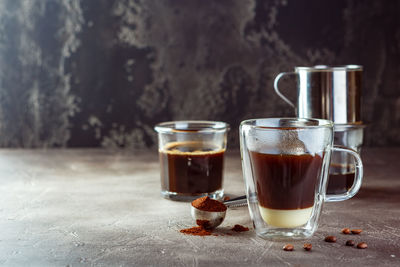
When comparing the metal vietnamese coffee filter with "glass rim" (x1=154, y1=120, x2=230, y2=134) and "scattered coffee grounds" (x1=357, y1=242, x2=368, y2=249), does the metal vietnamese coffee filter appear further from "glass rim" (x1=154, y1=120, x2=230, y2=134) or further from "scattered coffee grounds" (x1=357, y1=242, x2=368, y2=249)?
"scattered coffee grounds" (x1=357, y1=242, x2=368, y2=249)

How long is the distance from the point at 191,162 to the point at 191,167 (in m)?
0.01

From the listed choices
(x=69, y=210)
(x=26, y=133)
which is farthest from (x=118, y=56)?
(x=69, y=210)

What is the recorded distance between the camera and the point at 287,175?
0.90m

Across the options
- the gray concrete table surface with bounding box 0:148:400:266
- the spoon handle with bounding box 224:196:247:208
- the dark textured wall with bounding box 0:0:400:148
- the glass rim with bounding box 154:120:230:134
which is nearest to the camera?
the gray concrete table surface with bounding box 0:148:400:266

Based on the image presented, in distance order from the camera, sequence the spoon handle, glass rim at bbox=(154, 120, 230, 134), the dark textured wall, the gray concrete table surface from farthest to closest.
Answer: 1. the dark textured wall
2. glass rim at bbox=(154, 120, 230, 134)
3. the spoon handle
4. the gray concrete table surface

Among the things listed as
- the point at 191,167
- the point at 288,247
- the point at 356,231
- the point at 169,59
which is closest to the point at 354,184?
the point at 356,231

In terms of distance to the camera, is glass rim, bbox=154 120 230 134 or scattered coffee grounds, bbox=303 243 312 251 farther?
glass rim, bbox=154 120 230 134

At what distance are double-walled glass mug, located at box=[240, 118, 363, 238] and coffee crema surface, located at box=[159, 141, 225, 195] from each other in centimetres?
25

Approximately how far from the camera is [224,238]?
0.93 m

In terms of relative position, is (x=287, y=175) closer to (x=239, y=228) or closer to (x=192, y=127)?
(x=239, y=228)

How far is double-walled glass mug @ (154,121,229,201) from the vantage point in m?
1.19

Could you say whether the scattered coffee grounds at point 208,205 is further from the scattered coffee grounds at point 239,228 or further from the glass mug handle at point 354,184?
the glass mug handle at point 354,184

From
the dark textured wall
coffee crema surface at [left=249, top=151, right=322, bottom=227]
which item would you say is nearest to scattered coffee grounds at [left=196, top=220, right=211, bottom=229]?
coffee crema surface at [left=249, top=151, right=322, bottom=227]

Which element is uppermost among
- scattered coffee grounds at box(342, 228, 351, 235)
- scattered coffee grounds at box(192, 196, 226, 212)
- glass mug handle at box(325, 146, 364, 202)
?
glass mug handle at box(325, 146, 364, 202)
